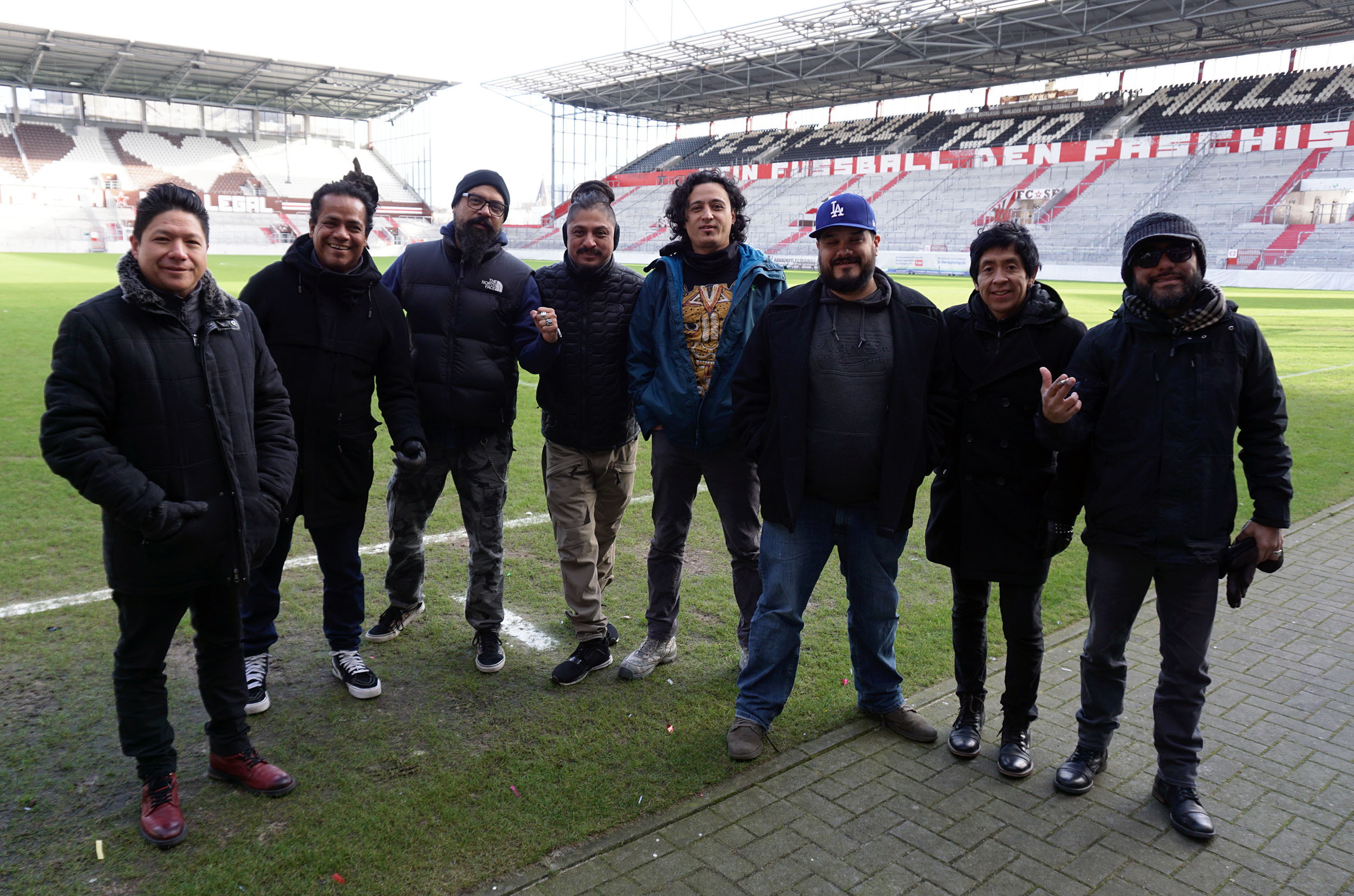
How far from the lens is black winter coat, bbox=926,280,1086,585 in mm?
3328

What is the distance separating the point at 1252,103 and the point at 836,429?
48127 mm

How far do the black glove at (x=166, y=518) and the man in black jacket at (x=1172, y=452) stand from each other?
286 centimetres

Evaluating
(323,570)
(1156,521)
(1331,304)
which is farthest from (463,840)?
(1331,304)

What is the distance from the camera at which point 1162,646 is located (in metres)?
3.24

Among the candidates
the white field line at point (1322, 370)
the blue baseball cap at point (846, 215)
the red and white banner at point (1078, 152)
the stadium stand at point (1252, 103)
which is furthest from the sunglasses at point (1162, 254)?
the stadium stand at point (1252, 103)

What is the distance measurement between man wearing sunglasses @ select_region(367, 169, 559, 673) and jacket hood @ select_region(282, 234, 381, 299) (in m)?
0.32

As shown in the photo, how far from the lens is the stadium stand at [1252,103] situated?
38156 millimetres

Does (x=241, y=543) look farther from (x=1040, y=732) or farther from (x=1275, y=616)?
(x=1275, y=616)

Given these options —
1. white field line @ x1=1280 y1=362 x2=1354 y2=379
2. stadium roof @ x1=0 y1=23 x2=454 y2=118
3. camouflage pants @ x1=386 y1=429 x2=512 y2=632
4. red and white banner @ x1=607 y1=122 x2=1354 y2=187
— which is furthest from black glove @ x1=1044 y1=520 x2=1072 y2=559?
stadium roof @ x1=0 y1=23 x2=454 y2=118

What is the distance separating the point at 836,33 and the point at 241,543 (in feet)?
145

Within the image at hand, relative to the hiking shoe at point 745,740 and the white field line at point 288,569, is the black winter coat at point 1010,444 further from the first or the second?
the white field line at point 288,569

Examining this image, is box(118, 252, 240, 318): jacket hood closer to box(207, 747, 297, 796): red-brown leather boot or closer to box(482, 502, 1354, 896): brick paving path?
box(207, 747, 297, 796): red-brown leather boot

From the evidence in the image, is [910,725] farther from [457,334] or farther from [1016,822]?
[457,334]

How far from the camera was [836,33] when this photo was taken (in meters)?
41.5
